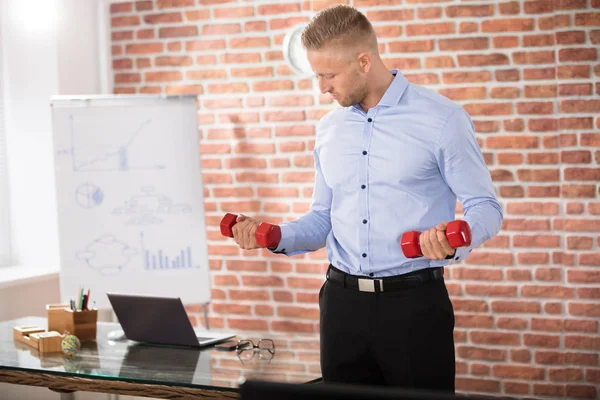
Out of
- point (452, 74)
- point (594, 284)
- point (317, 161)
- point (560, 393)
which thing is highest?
point (452, 74)

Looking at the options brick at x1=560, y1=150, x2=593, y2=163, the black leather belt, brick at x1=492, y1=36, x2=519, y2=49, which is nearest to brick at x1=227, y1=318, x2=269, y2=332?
brick at x1=560, y1=150, x2=593, y2=163

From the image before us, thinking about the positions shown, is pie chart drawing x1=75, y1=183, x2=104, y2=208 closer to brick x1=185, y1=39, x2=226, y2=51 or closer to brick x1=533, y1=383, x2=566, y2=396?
brick x1=185, y1=39, x2=226, y2=51

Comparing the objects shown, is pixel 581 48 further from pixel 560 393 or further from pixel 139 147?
pixel 139 147

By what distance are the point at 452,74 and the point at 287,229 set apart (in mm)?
1810

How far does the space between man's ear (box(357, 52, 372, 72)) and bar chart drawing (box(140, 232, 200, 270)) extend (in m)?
1.81

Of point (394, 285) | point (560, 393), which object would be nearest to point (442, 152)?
point (394, 285)

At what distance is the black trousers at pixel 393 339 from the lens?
206 centimetres

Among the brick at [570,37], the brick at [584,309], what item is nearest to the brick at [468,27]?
the brick at [570,37]

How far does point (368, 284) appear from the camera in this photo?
2117 millimetres

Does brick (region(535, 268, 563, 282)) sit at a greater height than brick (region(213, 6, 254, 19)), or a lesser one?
lesser

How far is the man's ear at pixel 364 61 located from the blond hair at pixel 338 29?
3 cm

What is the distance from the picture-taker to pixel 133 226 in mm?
3738

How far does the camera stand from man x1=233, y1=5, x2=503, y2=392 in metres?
2.07

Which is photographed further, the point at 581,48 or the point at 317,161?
the point at 581,48
